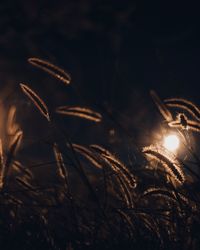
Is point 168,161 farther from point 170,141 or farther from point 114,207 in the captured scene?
point 170,141

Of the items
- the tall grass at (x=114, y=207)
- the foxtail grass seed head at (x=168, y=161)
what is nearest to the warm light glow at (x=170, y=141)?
the tall grass at (x=114, y=207)

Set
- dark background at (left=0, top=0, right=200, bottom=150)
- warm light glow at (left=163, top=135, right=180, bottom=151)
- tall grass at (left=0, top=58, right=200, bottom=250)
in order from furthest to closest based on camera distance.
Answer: dark background at (left=0, top=0, right=200, bottom=150), warm light glow at (left=163, top=135, right=180, bottom=151), tall grass at (left=0, top=58, right=200, bottom=250)

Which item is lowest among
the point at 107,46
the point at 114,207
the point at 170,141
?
the point at 114,207

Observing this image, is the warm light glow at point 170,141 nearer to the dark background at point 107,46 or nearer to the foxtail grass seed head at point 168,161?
the foxtail grass seed head at point 168,161

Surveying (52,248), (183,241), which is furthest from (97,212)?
(183,241)

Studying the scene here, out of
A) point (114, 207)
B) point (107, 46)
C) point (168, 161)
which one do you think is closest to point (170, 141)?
point (114, 207)

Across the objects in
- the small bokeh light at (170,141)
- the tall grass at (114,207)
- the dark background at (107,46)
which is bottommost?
the tall grass at (114,207)

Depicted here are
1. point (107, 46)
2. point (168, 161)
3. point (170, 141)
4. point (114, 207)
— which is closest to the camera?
point (168, 161)

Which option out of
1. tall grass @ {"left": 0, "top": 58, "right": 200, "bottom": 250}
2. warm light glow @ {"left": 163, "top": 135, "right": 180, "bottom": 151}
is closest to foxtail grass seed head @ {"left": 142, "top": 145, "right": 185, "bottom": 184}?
tall grass @ {"left": 0, "top": 58, "right": 200, "bottom": 250}

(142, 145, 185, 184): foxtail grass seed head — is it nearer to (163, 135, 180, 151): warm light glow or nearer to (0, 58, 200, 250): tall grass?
(0, 58, 200, 250): tall grass
